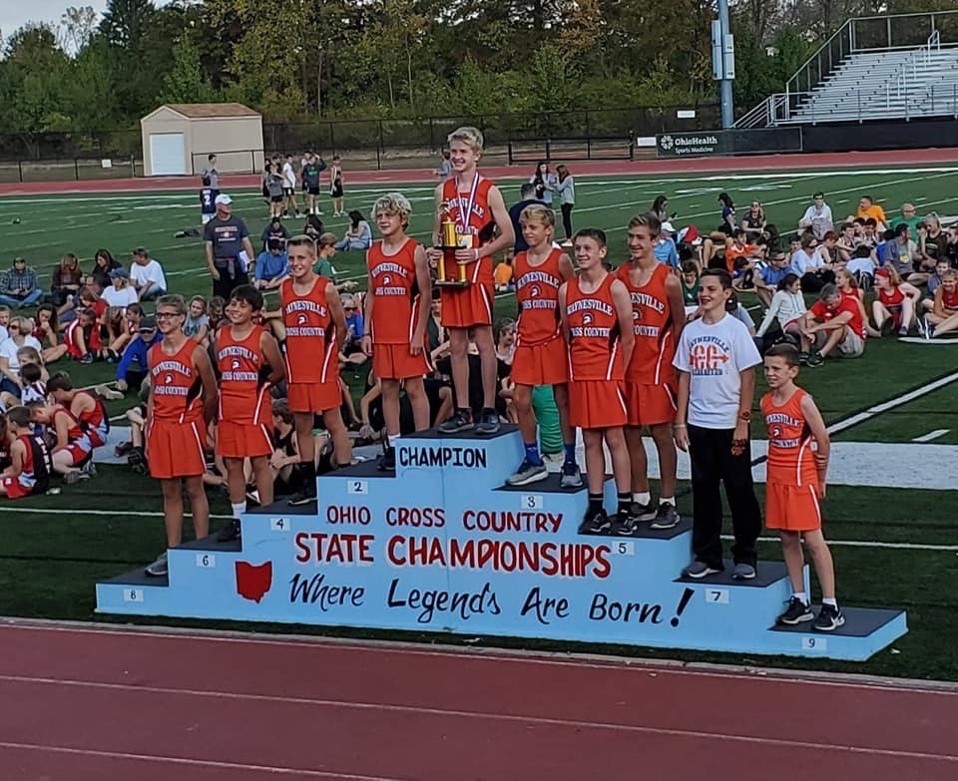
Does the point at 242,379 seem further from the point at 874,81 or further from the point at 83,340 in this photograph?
the point at 874,81

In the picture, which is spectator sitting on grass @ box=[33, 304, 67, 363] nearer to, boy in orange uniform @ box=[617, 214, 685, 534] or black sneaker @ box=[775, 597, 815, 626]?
boy in orange uniform @ box=[617, 214, 685, 534]

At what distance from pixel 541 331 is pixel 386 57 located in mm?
66051

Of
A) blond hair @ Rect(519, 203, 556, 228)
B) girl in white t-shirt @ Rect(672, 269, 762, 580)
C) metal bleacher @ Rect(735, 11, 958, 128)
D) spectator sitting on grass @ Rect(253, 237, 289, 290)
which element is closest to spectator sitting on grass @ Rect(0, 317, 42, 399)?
spectator sitting on grass @ Rect(253, 237, 289, 290)

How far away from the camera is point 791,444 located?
8.13m

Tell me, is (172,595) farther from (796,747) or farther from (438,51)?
(438,51)

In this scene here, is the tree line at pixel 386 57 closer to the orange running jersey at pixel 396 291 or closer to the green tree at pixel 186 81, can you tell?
the green tree at pixel 186 81

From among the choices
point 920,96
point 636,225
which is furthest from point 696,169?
point 636,225

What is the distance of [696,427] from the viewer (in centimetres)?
852

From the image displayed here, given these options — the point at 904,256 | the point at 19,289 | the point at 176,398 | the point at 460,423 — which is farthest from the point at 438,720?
the point at 19,289

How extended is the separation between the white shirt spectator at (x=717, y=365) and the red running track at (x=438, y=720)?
1339mm

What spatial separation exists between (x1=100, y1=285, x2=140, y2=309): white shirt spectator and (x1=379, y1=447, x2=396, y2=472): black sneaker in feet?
36.5

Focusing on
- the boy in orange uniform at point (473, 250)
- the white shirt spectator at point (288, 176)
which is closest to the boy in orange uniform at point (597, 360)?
the boy in orange uniform at point (473, 250)

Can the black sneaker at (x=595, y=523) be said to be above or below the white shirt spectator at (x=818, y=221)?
below

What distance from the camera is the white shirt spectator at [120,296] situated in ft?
66.6
